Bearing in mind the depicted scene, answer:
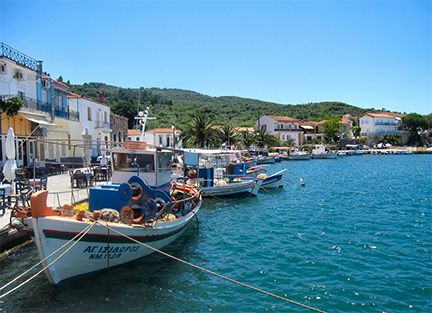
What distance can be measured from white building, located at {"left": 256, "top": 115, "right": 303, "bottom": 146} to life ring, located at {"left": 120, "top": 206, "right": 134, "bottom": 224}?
81.1 m

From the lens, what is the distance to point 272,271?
1058cm

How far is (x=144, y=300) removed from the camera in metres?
8.62

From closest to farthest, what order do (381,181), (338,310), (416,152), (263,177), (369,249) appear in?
(338,310)
(369,249)
(263,177)
(381,181)
(416,152)

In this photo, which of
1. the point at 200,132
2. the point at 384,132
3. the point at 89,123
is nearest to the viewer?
the point at 89,123

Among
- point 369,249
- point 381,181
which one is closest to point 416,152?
point 381,181

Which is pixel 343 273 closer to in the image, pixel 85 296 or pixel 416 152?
pixel 85 296

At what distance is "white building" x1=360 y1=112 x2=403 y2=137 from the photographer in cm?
10738

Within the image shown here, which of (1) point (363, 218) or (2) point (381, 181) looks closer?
(1) point (363, 218)

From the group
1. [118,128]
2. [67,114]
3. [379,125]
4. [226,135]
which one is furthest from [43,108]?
[379,125]

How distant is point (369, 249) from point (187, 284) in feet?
22.5

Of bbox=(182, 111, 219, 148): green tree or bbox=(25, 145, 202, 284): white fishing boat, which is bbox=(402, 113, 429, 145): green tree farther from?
bbox=(25, 145, 202, 284): white fishing boat

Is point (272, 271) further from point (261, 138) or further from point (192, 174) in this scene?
point (261, 138)

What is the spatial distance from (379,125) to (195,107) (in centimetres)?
→ 6063

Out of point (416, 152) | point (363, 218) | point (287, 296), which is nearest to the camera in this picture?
point (287, 296)
